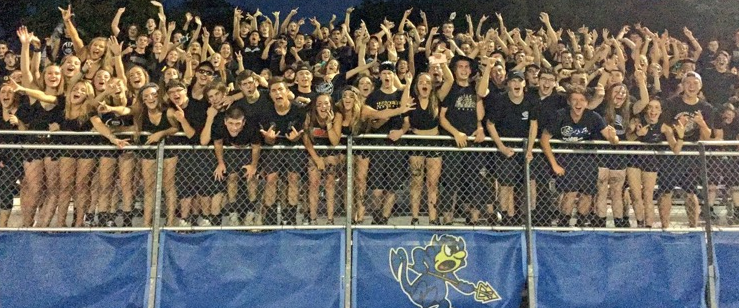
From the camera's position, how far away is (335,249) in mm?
6633

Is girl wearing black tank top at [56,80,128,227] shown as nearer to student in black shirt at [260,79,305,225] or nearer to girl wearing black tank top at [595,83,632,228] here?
student in black shirt at [260,79,305,225]

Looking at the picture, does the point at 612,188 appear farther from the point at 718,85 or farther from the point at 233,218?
the point at 233,218

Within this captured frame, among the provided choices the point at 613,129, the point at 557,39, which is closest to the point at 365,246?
the point at 613,129

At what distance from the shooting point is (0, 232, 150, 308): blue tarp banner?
6434 mm

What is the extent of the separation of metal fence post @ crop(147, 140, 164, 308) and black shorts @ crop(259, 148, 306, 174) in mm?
1085

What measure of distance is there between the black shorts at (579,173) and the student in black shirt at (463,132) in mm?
942

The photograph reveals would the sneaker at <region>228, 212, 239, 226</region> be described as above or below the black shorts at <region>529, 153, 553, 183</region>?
below

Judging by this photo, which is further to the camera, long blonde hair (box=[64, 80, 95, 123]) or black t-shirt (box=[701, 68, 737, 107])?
black t-shirt (box=[701, 68, 737, 107])

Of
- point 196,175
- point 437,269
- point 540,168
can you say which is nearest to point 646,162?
point 540,168

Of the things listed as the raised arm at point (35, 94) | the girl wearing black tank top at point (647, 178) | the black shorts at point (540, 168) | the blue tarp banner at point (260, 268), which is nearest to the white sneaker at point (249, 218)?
the blue tarp banner at point (260, 268)

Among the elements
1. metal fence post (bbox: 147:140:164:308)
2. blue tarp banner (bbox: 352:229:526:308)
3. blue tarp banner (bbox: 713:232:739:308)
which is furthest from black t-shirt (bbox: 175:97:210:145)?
blue tarp banner (bbox: 713:232:739:308)

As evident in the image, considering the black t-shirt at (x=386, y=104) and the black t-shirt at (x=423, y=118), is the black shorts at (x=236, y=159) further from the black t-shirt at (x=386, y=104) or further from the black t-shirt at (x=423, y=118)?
the black t-shirt at (x=423, y=118)

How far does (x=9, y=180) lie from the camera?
7008mm

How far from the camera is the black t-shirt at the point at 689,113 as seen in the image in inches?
291
